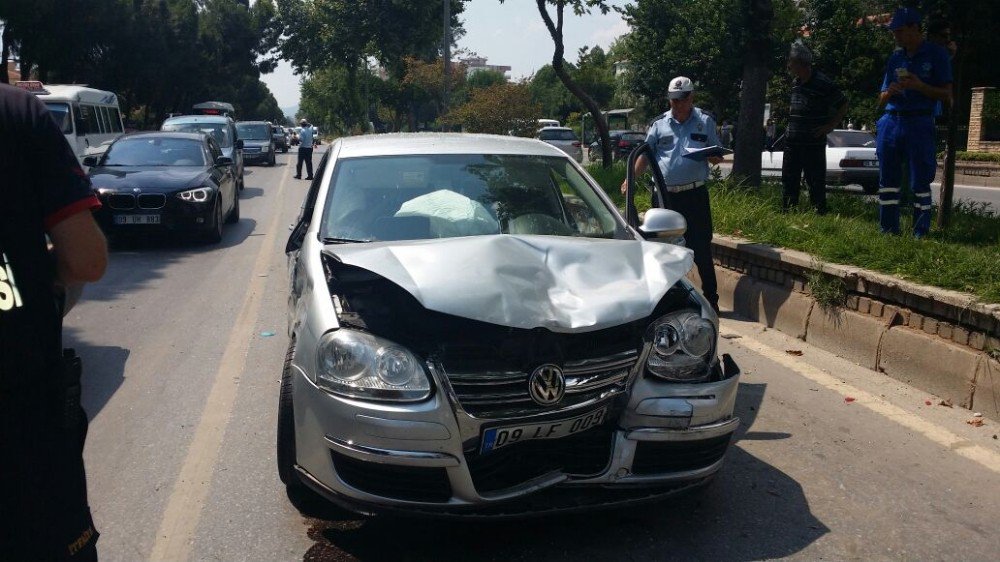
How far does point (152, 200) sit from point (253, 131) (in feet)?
79.6

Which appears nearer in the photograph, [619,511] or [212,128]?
[619,511]

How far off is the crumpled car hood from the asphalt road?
0.94 meters

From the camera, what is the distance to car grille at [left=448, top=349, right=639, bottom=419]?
340 centimetres

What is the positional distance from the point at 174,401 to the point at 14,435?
12.3 ft

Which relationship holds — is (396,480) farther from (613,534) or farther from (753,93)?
(753,93)

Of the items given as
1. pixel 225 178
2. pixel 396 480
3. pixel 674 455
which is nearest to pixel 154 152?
pixel 225 178

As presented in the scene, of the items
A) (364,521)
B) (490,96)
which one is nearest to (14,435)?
(364,521)

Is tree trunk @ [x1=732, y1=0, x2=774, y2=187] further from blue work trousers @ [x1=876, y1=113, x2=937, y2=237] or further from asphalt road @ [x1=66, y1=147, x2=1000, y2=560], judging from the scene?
asphalt road @ [x1=66, y1=147, x2=1000, y2=560]

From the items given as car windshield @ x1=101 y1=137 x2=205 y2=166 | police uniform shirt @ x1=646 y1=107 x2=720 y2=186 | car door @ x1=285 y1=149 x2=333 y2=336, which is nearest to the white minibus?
car windshield @ x1=101 y1=137 x2=205 y2=166

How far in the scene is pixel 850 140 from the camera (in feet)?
69.5

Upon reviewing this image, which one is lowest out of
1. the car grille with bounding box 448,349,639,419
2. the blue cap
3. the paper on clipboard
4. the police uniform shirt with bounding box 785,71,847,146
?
the car grille with bounding box 448,349,639,419

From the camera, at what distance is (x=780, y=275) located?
7.37 m

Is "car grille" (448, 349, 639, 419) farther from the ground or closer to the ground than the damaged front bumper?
farther from the ground

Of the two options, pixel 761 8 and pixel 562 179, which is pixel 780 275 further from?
pixel 761 8
